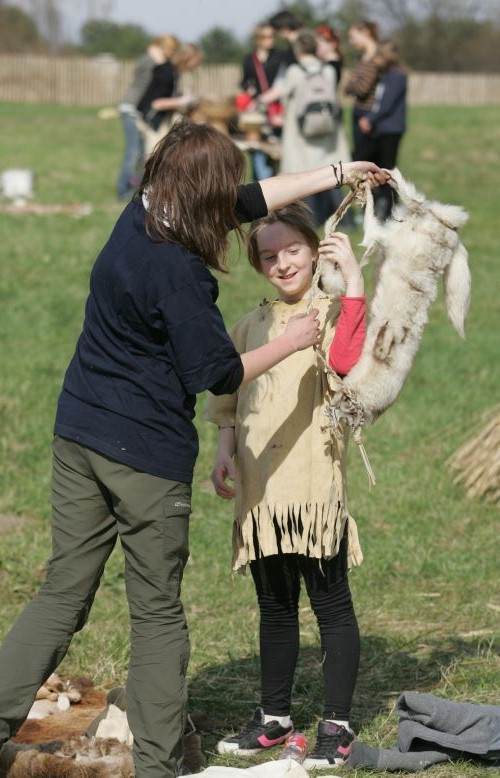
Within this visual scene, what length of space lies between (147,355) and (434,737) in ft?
4.85

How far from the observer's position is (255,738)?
153 inches

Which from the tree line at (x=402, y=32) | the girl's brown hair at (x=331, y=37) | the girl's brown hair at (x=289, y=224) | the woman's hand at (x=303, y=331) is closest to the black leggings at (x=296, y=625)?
the woman's hand at (x=303, y=331)

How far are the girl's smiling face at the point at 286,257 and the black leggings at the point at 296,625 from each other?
2.84ft

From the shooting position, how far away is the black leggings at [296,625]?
3830 mm

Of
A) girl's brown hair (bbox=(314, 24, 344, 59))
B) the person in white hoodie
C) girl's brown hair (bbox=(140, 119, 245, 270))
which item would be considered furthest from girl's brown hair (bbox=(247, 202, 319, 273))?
girl's brown hair (bbox=(314, 24, 344, 59))

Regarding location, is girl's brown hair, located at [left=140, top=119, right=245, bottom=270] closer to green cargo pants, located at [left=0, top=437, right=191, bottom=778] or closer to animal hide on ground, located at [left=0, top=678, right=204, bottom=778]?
green cargo pants, located at [left=0, top=437, right=191, bottom=778]

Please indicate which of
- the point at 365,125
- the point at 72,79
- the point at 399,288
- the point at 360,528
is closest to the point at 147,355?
the point at 399,288

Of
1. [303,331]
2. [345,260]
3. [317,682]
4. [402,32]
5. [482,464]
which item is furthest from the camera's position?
[402,32]

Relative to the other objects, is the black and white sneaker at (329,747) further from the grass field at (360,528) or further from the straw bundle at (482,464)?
the straw bundle at (482,464)

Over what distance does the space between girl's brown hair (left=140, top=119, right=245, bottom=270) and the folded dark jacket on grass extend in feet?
5.16

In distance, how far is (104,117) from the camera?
2505 cm

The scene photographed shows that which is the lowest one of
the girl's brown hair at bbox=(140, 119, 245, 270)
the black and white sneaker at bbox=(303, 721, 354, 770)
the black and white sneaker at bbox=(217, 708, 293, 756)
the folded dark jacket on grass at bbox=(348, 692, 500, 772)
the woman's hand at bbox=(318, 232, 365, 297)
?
the black and white sneaker at bbox=(217, 708, 293, 756)

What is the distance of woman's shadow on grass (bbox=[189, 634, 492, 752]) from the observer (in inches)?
164

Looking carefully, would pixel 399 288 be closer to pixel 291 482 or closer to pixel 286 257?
pixel 286 257
